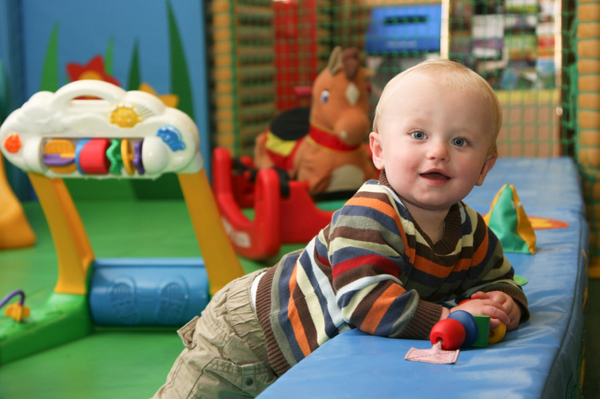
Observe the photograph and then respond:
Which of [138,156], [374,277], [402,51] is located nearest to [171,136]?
[138,156]

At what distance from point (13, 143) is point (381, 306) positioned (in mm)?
1134

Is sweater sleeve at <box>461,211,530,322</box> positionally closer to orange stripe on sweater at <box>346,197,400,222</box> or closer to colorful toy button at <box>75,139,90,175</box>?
orange stripe on sweater at <box>346,197,400,222</box>

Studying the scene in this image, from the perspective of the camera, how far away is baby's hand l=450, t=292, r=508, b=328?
2.33 ft

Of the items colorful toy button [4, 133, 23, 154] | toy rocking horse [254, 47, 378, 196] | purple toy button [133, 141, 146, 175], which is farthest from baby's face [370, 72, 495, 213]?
toy rocking horse [254, 47, 378, 196]

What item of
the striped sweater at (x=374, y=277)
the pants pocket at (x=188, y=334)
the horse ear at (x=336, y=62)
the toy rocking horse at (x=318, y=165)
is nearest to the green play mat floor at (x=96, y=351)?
the toy rocking horse at (x=318, y=165)

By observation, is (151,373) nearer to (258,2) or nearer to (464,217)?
(464,217)

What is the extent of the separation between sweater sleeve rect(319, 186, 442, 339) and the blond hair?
143 millimetres

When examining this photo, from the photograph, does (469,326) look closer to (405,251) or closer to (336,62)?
(405,251)

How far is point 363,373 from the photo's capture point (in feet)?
1.96

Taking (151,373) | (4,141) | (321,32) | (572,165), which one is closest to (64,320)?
(151,373)

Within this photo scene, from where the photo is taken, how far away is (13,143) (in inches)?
58.2

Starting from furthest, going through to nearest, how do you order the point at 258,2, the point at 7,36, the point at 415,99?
the point at 258,2 < the point at 7,36 < the point at 415,99

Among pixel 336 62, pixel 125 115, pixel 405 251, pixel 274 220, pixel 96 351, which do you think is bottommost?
pixel 96 351

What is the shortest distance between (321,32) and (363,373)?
4.05 m
